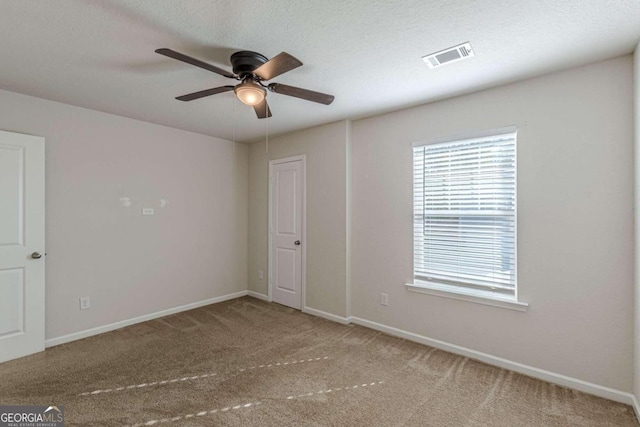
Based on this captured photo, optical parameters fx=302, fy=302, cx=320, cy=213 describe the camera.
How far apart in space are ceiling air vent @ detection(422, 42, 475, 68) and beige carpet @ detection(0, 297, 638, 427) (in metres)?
Answer: 2.52

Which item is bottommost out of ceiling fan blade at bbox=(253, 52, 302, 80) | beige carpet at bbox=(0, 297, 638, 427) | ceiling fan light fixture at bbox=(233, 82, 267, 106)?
beige carpet at bbox=(0, 297, 638, 427)

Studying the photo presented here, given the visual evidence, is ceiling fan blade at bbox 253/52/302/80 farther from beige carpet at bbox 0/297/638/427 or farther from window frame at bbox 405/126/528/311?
beige carpet at bbox 0/297/638/427

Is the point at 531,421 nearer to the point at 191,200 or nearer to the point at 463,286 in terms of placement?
the point at 463,286

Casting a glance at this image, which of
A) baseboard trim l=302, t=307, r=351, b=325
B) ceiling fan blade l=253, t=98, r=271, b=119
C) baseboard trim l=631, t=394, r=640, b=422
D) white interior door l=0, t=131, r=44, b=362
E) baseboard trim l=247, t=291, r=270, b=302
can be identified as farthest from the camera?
baseboard trim l=247, t=291, r=270, b=302

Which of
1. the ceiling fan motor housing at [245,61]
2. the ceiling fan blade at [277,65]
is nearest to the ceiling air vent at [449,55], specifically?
the ceiling fan blade at [277,65]

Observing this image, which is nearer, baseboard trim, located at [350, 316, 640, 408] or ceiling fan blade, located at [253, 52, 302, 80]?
ceiling fan blade, located at [253, 52, 302, 80]

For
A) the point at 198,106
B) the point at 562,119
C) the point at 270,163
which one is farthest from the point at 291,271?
the point at 562,119

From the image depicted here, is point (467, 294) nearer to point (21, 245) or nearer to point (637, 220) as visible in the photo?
point (637, 220)

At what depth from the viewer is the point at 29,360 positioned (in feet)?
9.18

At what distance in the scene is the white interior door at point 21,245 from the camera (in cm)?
280

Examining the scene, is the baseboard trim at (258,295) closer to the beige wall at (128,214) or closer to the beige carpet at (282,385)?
the beige wall at (128,214)

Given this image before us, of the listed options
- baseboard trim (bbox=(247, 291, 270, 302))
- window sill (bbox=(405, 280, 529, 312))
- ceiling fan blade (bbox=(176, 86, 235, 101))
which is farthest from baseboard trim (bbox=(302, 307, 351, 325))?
ceiling fan blade (bbox=(176, 86, 235, 101))

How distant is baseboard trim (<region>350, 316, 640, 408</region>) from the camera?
7.22 feet

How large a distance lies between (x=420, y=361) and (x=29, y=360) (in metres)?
3.62
